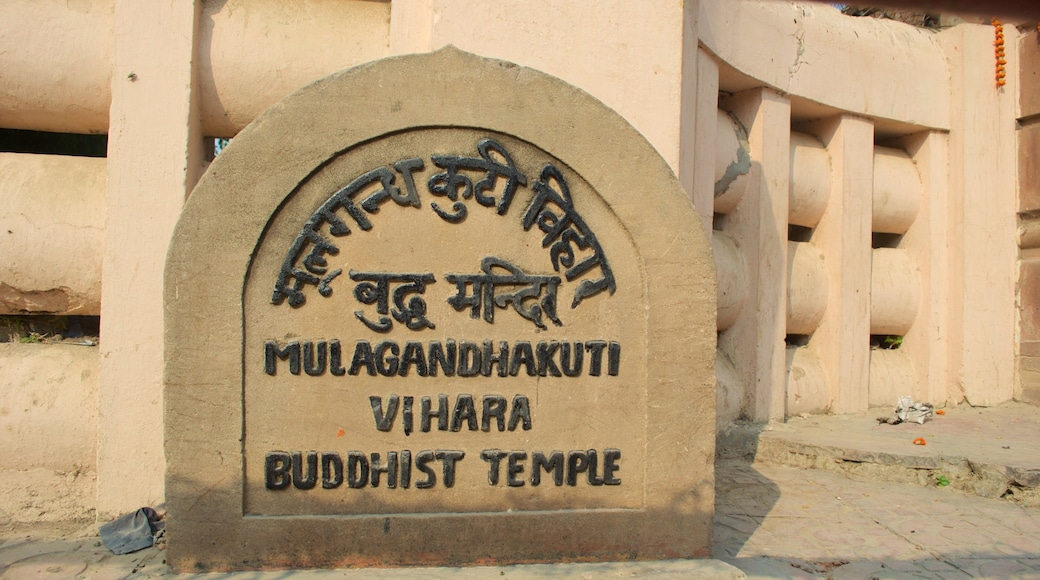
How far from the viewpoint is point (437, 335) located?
2711 millimetres

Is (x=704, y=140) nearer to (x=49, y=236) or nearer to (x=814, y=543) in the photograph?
(x=814, y=543)

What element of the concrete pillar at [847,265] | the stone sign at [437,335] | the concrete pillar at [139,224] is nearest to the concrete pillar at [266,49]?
the concrete pillar at [139,224]

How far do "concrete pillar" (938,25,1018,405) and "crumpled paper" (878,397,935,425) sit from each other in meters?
0.59

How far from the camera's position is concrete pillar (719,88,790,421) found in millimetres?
4637

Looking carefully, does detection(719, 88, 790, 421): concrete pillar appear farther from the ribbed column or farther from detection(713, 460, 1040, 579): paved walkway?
the ribbed column

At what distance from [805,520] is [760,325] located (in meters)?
1.50

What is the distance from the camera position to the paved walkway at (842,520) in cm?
266

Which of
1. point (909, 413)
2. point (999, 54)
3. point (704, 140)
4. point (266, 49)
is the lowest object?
point (909, 413)

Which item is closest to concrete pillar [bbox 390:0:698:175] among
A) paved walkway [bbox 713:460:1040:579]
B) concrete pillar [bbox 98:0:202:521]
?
concrete pillar [bbox 98:0:202:521]

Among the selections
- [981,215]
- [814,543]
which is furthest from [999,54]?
[814,543]

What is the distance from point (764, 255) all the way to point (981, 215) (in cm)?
188

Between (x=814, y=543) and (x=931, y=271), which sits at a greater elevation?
(x=931, y=271)

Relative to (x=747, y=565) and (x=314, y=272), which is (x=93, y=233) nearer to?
(x=314, y=272)

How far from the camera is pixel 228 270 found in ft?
8.45
